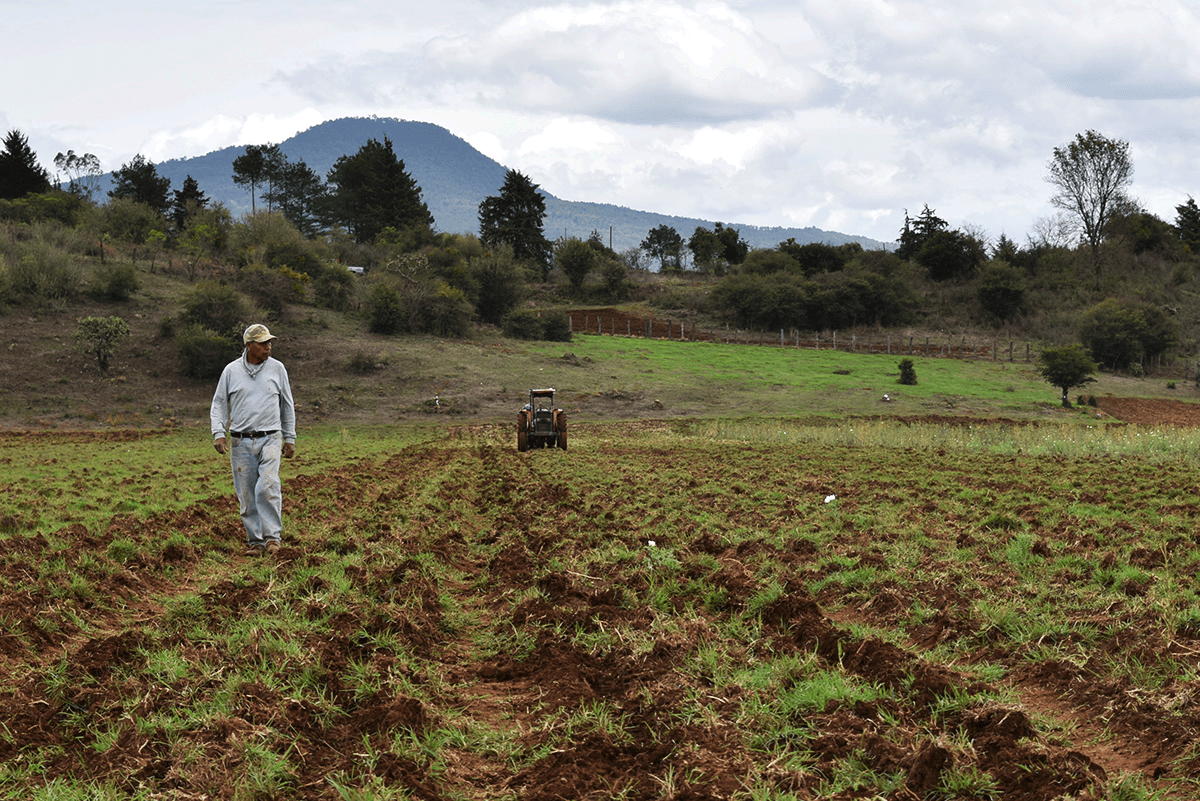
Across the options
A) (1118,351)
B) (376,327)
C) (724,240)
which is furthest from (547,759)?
(724,240)

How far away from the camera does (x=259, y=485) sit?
9.03 meters

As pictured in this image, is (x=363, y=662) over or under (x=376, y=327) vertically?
under

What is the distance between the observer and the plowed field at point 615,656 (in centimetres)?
392

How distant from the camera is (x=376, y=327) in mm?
50406

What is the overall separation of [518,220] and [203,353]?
5320cm

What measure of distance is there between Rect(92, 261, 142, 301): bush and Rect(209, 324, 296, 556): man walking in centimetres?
4137

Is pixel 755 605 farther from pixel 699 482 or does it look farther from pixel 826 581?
pixel 699 482

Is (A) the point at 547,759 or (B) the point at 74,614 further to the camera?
(B) the point at 74,614

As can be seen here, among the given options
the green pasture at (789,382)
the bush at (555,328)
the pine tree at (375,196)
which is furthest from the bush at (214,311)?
the pine tree at (375,196)

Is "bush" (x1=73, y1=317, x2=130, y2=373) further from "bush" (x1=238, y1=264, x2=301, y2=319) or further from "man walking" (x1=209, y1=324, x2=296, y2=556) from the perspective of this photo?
"man walking" (x1=209, y1=324, x2=296, y2=556)

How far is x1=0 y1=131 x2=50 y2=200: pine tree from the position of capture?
67500mm

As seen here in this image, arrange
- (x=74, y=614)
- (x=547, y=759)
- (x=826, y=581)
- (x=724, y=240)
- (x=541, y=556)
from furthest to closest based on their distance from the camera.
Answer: (x=724, y=240) → (x=541, y=556) → (x=826, y=581) → (x=74, y=614) → (x=547, y=759)

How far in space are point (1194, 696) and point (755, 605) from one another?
299cm

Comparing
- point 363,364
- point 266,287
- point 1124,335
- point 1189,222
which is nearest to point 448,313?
point 266,287
